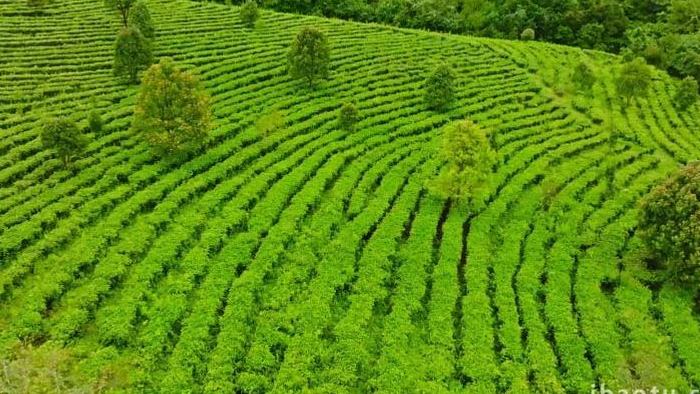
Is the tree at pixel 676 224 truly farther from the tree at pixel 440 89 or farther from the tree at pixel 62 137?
the tree at pixel 62 137

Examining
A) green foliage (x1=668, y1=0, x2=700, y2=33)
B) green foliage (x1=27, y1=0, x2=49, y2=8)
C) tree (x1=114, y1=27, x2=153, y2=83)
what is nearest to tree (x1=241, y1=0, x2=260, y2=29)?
tree (x1=114, y1=27, x2=153, y2=83)

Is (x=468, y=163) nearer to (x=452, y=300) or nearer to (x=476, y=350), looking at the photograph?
(x=452, y=300)

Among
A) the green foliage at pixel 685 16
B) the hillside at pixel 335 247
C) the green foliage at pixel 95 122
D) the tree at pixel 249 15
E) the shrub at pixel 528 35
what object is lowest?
the hillside at pixel 335 247

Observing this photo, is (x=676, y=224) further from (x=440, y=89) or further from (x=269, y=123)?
(x=269, y=123)

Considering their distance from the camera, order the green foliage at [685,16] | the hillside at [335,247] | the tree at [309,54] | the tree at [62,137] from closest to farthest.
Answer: the hillside at [335,247], the tree at [62,137], the tree at [309,54], the green foliage at [685,16]

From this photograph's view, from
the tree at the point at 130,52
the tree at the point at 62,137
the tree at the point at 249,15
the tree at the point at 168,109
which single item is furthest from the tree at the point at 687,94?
the tree at the point at 62,137

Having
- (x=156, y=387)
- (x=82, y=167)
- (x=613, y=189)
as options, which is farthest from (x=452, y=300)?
(x=82, y=167)
